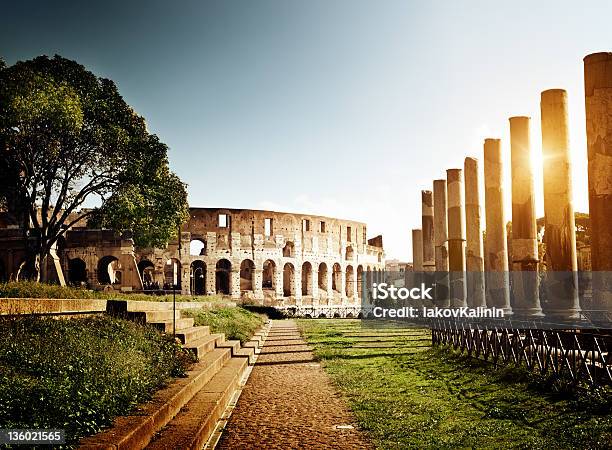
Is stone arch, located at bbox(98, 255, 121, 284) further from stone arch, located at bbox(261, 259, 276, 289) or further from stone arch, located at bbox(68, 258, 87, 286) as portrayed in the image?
stone arch, located at bbox(261, 259, 276, 289)

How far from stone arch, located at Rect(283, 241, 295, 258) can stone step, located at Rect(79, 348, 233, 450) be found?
34325mm

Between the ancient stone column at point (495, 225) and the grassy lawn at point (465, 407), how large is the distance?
5171 millimetres

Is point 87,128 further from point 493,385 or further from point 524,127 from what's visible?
point 493,385

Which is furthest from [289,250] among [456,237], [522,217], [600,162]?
[600,162]

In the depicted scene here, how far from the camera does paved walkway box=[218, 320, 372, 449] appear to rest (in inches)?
216

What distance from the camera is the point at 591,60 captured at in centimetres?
1059

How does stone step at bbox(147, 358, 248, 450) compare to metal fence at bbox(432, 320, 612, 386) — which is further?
metal fence at bbox(432, 320, 612, 386)

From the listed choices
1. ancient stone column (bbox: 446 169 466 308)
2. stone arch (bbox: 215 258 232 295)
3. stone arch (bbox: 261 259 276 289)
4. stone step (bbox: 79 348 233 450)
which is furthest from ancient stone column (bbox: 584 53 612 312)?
stone arch (bbox: 261 259 276 289)

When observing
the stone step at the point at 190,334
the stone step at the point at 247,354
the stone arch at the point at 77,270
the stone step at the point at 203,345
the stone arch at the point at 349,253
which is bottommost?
the stone step at the point at 247,354

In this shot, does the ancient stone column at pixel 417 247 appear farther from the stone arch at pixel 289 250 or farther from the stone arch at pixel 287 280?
the stone arch at pixel 287 280

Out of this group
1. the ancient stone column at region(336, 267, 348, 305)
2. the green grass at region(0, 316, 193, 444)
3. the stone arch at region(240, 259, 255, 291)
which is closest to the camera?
the green grass at region(0, 316, 193, 444)

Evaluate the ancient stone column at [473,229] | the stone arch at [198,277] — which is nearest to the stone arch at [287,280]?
the stone arch at [198,277]

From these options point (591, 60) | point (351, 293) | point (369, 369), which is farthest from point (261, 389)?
point (351, 293)

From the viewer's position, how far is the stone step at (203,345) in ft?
29.6
